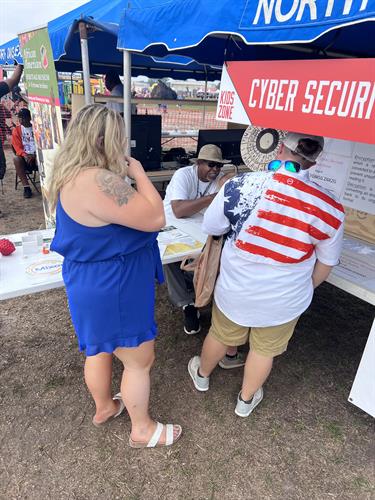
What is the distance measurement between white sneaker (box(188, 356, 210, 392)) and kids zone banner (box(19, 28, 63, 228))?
5.28 ft

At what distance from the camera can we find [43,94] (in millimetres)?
3158

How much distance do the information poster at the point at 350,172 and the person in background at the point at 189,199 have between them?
76cm

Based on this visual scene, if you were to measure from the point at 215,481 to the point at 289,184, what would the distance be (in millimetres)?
1447

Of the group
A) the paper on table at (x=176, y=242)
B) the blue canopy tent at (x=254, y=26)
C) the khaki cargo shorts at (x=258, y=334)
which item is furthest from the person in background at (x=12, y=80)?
the khaki cargo shorts at (x=258, y=334)

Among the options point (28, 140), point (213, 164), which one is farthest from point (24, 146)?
point (213, 164)

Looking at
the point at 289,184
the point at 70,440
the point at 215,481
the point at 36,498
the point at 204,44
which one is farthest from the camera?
the point at 204,44

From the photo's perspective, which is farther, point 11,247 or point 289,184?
point 11,247

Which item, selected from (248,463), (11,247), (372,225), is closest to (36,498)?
(248,463)

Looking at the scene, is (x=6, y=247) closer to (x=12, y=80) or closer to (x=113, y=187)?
(x=113, y=187)

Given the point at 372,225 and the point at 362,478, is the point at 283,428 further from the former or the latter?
the point at 372,225

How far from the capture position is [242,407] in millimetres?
2004

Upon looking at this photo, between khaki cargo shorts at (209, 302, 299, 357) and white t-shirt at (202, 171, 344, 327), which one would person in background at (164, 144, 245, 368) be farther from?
white t-shirt at (202, 171, 344, 327)

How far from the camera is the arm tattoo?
3.96ft

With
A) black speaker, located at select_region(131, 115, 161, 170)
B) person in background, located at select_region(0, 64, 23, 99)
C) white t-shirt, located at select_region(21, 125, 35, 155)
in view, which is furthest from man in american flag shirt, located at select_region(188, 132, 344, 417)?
white t-shirt, located at select_region(21, 125, 35, 155)
